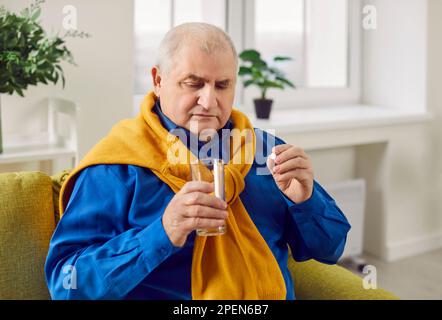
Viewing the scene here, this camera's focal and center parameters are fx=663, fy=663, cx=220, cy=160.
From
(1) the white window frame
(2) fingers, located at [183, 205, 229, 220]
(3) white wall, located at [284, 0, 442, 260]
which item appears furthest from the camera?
(3) white wall, located at [284, 0, 442, 260]

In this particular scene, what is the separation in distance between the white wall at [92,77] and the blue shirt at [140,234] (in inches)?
41.3

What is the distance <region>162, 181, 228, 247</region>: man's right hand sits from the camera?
1164mm

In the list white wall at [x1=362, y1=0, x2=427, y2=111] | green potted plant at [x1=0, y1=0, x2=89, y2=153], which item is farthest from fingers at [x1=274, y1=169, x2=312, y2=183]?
white wall at [x1=362, y1=0, x2=427, y2=111]

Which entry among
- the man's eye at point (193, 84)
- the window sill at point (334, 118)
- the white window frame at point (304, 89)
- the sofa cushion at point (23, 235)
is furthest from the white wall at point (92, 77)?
the man's eye at point (193, 84)

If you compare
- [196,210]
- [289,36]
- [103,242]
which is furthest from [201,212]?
[289,36]

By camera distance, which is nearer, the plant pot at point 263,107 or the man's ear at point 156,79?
the man's ear at point 156,79

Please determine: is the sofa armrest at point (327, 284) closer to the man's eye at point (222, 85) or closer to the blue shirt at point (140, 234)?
the blue shirt at point (140, 234)

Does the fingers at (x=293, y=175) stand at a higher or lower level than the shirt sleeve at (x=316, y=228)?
higher

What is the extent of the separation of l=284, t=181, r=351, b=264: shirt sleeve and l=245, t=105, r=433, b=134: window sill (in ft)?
4.46

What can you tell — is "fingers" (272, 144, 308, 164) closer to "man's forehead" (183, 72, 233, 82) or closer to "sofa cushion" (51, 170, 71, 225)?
"man's forehead" (183, 72, 233, 82)

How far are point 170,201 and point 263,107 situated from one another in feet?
5.81

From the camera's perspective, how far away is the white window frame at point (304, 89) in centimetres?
317

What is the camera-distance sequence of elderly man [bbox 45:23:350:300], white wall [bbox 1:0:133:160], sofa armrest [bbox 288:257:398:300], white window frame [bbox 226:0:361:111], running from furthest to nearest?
1. white window frame [bbox 226:0:361:111]
2. white wall [bbox 1:0:133:160]
3. sofa armrest [bbox 288:257:398:300]
4. elderly man [bbox 45:23:350:300]

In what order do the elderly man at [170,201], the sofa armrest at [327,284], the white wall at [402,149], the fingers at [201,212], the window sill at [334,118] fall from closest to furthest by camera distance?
the fingers at [201,212] < the elderly man at [170,201] < the sofa armrest at [327,284] < the window sill at [334,118] < the white wall at [402,149]
